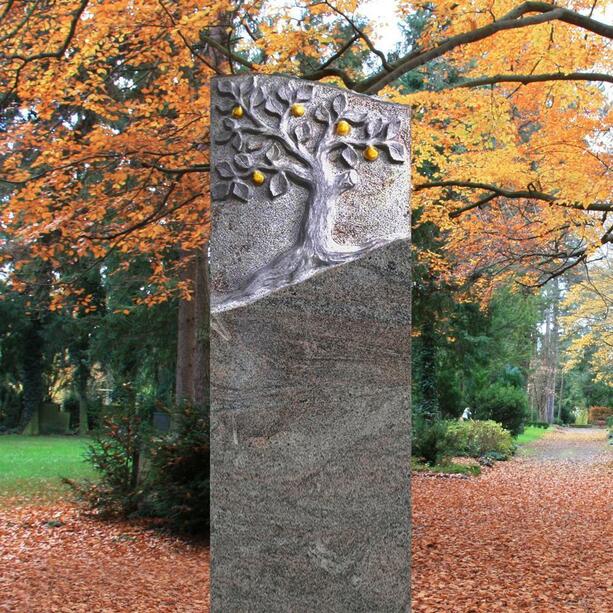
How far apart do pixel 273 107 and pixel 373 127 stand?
527mm

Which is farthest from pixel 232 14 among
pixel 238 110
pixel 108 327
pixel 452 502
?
pixel 108 327

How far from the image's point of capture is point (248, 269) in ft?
12.3

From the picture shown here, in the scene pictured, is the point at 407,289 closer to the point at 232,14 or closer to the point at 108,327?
the point at 232,14

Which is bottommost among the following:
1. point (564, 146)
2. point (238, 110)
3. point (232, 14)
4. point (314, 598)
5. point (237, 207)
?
point (314, 598)

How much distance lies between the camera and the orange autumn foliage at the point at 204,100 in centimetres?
768

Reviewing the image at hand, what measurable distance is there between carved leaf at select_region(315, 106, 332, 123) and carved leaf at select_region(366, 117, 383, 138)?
0.21m

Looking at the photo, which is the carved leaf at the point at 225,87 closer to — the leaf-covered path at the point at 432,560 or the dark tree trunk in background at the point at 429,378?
the leaf-covered path at the point at 432,560

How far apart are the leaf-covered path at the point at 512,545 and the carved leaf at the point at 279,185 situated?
4.13 meters

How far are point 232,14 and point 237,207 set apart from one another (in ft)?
20.0

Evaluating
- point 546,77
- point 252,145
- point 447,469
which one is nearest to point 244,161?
point 252,145

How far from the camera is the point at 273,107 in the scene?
12.6 feet

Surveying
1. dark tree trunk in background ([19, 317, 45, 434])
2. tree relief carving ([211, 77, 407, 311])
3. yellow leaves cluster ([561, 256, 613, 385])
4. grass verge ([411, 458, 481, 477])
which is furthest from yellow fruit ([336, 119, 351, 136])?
dark tree trunk in background ([19, 317, 45, 434])

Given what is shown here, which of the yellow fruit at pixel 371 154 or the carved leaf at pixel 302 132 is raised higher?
the carved leaf at pixel 302 132

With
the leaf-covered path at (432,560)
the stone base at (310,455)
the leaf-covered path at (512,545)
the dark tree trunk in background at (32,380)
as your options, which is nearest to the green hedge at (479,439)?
the leaf-covered path at (512,545)
